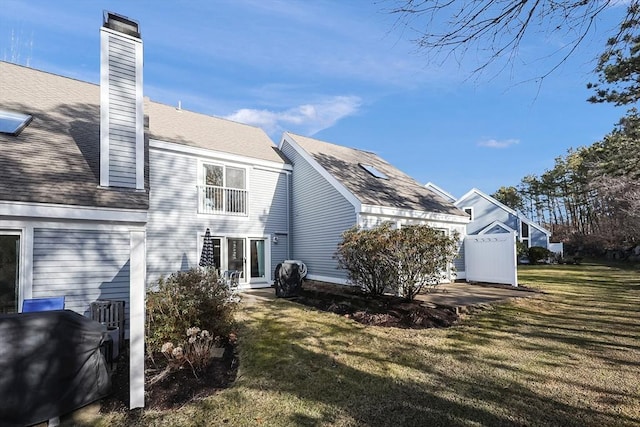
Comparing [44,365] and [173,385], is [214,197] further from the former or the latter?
[44,365]

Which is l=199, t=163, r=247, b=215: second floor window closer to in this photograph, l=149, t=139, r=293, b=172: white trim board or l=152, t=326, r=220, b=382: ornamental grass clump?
l=149, t=139, r=293, b=172: white trim board

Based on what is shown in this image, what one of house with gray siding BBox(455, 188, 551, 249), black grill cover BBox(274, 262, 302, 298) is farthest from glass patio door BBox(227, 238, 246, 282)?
house with gray siding BBox(455, 188, 551, 249)

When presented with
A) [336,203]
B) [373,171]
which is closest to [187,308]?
[336,203]

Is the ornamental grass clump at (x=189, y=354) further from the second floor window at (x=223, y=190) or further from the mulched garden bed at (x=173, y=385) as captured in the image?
the second floor window at (x=223, y=190)

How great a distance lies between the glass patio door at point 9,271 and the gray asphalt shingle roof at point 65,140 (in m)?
0.88

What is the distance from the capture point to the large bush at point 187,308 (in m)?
5.08

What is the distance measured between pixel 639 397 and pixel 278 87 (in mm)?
16514

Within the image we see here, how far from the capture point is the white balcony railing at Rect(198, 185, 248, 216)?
12289mm

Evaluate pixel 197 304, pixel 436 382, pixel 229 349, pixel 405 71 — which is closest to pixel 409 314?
pixel 436 382

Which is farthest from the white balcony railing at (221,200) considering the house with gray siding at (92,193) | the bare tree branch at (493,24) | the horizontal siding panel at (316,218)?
the bare tree branch at (493,24)

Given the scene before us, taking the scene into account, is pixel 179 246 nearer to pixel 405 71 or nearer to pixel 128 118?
pixel 128 118

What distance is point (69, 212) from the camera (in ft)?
20.3

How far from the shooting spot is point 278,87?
16734 mm

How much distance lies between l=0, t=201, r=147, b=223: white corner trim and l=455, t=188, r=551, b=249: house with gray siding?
83.0ft
